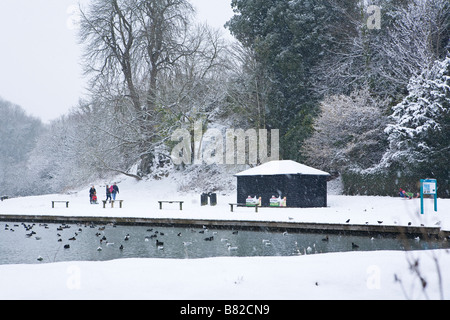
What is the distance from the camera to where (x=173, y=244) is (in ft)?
45.8

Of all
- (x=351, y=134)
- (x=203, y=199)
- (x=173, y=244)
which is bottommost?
(x=173, y=244)

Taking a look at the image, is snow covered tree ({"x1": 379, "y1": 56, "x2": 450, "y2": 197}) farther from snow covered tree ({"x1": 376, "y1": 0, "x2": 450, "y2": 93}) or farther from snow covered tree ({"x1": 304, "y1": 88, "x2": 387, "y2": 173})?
snow covered tree ({"x1": 304, "y1": 88, "x2": 387, "y2": 173})

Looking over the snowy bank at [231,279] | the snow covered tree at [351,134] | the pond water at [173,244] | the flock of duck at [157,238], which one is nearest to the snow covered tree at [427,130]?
the snow covered tree at [351,134]

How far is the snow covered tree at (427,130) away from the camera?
→ 77.3ft

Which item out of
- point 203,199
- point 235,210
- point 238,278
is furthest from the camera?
point 203,199

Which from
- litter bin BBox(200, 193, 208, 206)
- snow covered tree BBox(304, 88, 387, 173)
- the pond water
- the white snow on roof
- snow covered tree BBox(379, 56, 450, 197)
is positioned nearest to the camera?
the pond water

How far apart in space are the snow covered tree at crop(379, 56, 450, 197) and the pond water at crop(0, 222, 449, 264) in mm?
10616

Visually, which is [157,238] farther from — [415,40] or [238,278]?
[415,40]

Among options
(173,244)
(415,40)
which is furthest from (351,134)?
(173,244)

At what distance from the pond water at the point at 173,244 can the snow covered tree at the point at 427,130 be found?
10616 millimetres

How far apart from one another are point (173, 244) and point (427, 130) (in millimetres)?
15841

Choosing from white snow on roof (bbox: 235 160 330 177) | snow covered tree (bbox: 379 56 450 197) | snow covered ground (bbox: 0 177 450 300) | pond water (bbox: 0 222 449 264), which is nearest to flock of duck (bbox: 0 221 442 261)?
pond water (bbox: 0 222 449 264)

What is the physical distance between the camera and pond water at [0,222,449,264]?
40.3 feet
